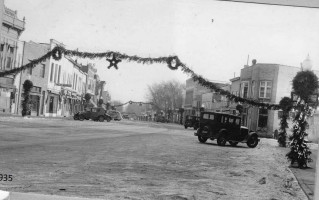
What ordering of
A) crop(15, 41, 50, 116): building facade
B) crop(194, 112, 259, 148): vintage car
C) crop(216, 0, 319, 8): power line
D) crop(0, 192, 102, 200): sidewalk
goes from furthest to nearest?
crop(15, 41, 50, 116): building facade → crop(194, 112, 259, 148): vintage car → crop(216, 0, 319, 8): power line → crop(0, 192, 102, 200): sidewalk

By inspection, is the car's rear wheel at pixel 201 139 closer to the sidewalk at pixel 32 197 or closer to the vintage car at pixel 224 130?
the vintage car at pixel 224 130

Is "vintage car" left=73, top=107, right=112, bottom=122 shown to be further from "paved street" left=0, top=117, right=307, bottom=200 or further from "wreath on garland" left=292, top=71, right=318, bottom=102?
"wreath on garland" left=292, top=71, right=318, bottom=102

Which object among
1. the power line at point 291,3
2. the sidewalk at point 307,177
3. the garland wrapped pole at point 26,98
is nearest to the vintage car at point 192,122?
the sidewalk at point 307,177

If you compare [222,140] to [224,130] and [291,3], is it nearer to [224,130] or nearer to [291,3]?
[224,130]

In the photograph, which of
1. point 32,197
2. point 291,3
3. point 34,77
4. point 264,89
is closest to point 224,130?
point 264,89

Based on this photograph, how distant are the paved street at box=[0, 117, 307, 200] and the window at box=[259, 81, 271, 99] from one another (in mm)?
496

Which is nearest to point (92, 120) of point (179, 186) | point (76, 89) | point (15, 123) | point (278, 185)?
point (76, 89)

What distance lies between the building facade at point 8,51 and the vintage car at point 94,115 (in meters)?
0.80

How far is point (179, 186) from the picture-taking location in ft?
10.5

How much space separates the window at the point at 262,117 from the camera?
11.0ft

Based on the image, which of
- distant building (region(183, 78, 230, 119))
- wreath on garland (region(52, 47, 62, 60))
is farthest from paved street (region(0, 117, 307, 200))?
wreath on garland (region(52, 47, 62, 60))

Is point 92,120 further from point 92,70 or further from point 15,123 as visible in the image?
point 15,123

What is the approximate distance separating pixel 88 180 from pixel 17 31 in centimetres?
186

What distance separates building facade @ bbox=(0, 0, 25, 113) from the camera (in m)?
3.45
